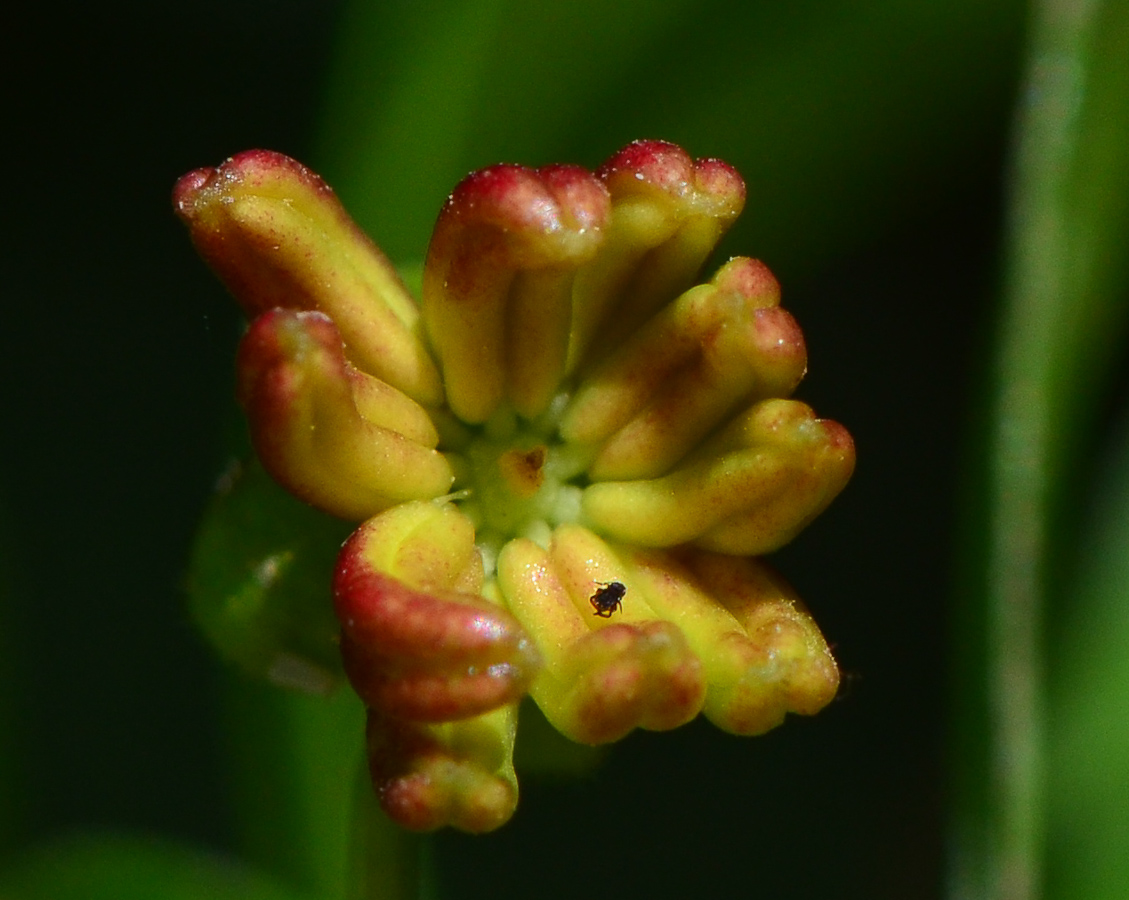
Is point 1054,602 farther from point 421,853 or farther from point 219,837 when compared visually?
point 219,837

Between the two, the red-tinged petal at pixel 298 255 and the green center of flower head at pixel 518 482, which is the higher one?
the red-tinged petal at pixel 298 255

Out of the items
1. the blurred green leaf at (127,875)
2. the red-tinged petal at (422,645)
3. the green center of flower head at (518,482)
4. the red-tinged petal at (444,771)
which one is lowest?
the blurred green leaf at (127,875)

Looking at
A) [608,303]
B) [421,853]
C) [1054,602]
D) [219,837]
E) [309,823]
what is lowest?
[219,837]

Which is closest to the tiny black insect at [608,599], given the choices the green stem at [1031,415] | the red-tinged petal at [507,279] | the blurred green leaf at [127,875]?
the red-tinged petal at [507,279]

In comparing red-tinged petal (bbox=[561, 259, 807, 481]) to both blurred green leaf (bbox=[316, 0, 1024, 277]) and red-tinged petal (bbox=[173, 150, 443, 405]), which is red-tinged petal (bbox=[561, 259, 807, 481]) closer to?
red-tinged petal (bbox=[173, 150, 443, 405])

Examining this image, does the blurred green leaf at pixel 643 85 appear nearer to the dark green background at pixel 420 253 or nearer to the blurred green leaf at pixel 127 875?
the dark green background at pixel 420 253

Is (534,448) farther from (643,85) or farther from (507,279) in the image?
(643,85)

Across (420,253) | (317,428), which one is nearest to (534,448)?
(317,428)

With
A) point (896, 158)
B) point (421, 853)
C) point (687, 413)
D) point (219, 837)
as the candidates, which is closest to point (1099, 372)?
point (896, 158)
